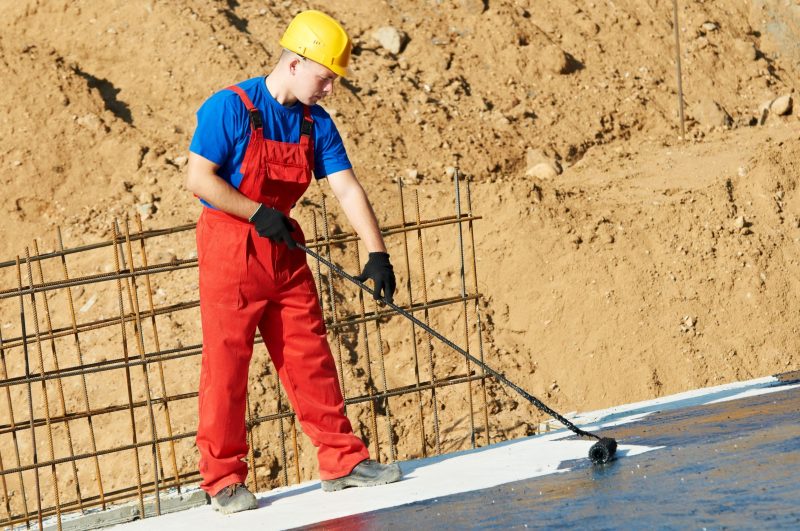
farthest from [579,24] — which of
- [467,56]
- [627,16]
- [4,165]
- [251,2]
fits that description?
[4,165]

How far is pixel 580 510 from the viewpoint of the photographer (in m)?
3.64

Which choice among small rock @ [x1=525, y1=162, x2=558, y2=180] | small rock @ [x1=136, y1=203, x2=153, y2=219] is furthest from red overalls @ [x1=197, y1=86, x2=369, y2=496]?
small rock @ [x1=525, y1=162, x2=558, y2=180]

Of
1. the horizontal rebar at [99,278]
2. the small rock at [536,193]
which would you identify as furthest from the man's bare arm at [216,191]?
the small rock at [536,193]

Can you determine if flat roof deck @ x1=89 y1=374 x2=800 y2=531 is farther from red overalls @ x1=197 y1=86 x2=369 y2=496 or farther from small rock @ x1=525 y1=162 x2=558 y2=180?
small rock @ x1=525 y1=162 x2=558 y2=180

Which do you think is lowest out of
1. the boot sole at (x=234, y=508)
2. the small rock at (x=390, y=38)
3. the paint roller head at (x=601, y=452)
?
the boot sole at (x=234, y=508)

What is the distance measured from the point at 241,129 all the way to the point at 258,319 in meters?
0.66

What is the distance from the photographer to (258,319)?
438cm

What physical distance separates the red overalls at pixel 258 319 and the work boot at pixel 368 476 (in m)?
0.03

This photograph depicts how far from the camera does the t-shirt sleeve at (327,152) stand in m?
4.47

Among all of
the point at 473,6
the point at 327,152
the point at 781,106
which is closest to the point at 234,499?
the point at 327,152

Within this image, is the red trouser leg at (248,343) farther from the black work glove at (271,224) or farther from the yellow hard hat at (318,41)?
the yellow hard hat at (318,41)

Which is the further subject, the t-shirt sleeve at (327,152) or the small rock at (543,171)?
the small rock at (543,171)

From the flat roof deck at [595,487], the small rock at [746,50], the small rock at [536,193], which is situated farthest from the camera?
the small rock at [746,50]

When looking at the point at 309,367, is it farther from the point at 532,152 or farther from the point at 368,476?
the point at 532,152
